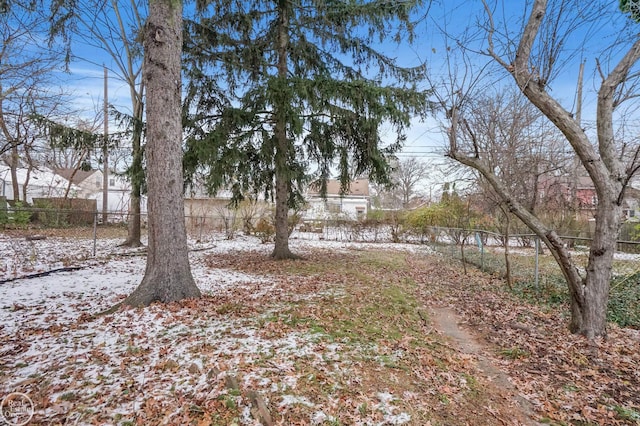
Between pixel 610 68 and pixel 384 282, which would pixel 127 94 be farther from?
pixel 610 68

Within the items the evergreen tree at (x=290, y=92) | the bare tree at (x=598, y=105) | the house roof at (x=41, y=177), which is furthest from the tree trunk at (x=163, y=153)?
the house roof at (x=41, y=177)

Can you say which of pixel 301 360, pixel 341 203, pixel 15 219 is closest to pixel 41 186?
pixel 15 219

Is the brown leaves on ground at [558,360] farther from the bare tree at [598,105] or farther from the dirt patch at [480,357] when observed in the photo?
the bare tree at [598,105]

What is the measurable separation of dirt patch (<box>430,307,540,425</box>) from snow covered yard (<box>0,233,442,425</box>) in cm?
89

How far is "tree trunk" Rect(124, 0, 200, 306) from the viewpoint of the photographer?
13.8 ft

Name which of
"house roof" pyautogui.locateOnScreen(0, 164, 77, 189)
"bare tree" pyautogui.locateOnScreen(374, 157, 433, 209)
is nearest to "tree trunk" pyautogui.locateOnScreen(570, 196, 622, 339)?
"house roof" pyautogui.locateOnScreen(0, 164, 77, 189)

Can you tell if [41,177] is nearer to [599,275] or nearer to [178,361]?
[178,361]

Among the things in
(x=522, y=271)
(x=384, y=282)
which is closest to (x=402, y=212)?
(x=522, y=271)

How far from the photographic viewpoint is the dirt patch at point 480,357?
2.54 meters

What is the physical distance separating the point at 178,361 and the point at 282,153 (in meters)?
5.67

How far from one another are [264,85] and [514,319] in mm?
6239

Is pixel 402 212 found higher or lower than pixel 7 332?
higher

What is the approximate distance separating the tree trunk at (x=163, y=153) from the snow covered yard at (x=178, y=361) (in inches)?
18.8

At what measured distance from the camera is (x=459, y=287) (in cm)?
673
